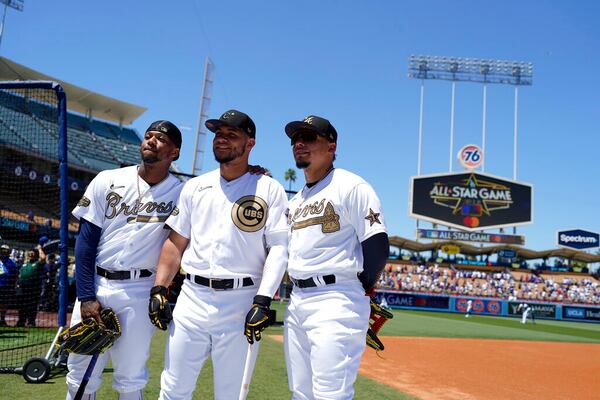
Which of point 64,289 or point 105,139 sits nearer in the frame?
point 64,289

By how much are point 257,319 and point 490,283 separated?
3755 centimetres

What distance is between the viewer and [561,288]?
37.6 m

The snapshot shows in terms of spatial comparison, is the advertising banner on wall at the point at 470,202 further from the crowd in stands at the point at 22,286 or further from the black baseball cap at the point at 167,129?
the black baseball cap at the point at 167,129

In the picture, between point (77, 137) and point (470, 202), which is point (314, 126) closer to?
point (470, 202)

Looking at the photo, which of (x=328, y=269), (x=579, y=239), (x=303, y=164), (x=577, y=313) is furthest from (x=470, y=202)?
(x=328, y=269)

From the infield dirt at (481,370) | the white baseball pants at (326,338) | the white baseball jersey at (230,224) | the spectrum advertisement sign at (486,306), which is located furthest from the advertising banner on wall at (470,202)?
the white baseball pants at (326,338)

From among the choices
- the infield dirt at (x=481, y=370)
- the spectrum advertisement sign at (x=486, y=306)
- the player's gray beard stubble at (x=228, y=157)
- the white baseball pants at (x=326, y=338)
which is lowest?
the spectrum advertisement sign at (x=486, y=306)

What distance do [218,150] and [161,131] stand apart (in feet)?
1.72

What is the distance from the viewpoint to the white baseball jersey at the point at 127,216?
3289 millimetres

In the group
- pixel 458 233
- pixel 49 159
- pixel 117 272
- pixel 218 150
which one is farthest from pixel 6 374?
pixel 458 233

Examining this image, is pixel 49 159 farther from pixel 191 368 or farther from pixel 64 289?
pixel 191 368

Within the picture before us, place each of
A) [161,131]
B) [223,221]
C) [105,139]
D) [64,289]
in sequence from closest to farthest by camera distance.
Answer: [223,221]
[161,131]
[64,289]
[105,139]

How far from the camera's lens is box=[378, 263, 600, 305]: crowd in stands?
111 ft

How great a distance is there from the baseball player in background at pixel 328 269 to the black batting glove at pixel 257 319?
0.77ft
